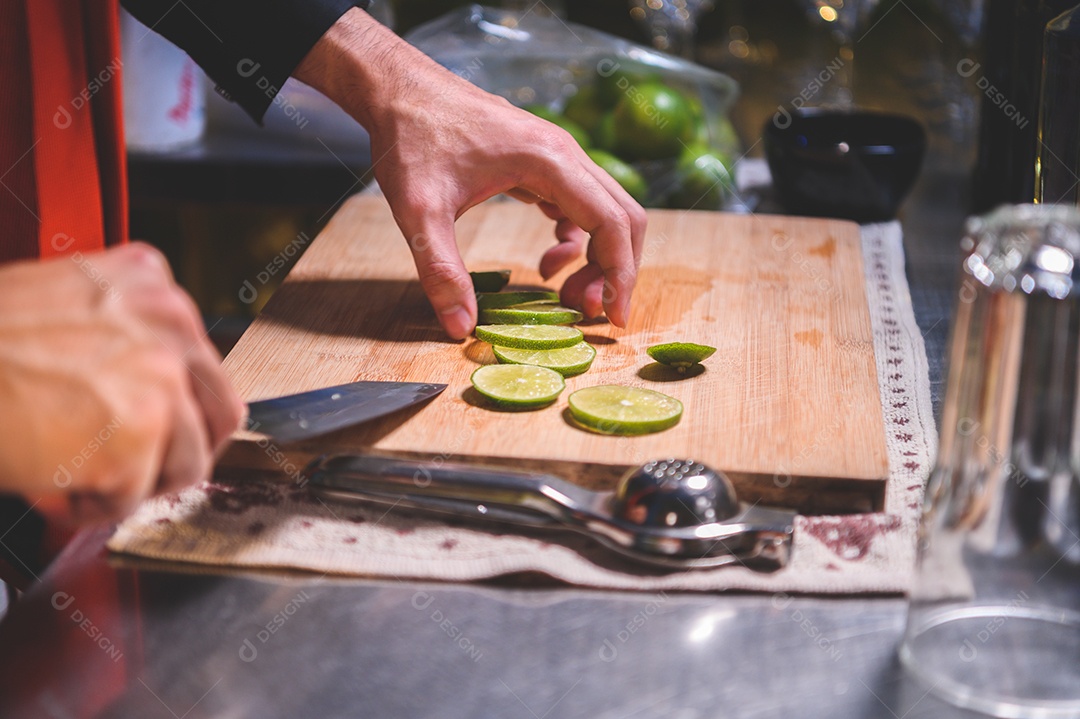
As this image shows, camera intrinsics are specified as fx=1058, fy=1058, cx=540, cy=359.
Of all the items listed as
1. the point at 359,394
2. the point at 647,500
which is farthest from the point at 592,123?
the point at 647,500

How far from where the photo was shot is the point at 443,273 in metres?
1.38

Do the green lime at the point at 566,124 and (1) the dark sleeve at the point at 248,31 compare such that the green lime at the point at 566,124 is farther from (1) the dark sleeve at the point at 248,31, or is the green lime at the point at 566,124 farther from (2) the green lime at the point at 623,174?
(1) the dark sleeve at the point at 248,31

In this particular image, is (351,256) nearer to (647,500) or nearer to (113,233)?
(113,233)

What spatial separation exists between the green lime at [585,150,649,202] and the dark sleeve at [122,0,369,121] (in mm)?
603

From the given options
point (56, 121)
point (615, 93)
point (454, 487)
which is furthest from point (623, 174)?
point (454, 487)

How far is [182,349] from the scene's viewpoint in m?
0.77

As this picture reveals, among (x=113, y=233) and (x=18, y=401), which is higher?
(x=18, y=401)

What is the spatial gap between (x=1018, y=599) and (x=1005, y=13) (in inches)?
54.7

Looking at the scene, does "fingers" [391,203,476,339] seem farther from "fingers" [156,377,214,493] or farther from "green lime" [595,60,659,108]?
"green lime" [595,60,659,108]

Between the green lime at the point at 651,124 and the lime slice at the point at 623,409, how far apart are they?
0.99 m

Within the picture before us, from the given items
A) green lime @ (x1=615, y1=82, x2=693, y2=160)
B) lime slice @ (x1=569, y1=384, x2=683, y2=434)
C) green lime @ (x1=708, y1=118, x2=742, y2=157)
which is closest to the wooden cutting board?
lime slice @ (x1=569, y1=384, x2=683, y2=434)

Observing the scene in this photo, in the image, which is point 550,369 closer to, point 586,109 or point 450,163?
point 450,163

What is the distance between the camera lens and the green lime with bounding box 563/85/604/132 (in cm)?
223

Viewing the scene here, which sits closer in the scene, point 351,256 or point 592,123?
point 351,256
